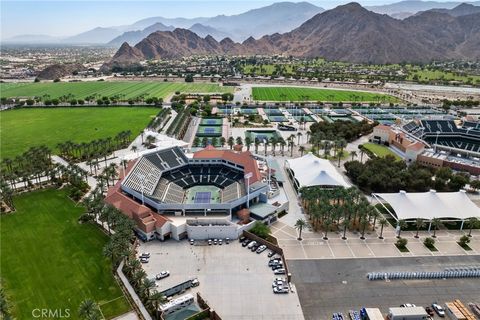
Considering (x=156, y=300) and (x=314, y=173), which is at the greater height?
(x=314, y=173)

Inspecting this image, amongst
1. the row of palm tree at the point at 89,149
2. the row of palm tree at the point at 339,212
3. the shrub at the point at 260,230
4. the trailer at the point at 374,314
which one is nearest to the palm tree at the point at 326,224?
the row of palm tree at the point at 339,212

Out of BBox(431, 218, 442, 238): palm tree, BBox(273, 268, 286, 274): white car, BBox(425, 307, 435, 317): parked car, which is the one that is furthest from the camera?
BBox(431, 218, 442, 238): palm tree

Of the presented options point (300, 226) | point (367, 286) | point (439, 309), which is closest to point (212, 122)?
point (300, 226)

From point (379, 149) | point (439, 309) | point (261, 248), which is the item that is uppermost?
point (379, 149)

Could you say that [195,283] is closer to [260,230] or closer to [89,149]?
[260,230]

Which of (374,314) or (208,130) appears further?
(208,130)

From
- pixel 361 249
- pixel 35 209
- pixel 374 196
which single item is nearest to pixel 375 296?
pixel 361 249

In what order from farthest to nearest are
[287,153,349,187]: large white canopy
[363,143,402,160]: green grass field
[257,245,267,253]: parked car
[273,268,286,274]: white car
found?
1. [363,143,402,160]: green grass field
2. [287,153,349,187]: large white canopy
3. [257,245,267,253]: parked car
4. [273,268,286,274]: white car

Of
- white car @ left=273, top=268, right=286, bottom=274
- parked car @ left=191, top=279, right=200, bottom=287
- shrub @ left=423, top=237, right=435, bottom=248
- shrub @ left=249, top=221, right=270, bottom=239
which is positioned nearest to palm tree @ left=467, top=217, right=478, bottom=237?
shrub @ left=423, top=237, right=435, bottom=248

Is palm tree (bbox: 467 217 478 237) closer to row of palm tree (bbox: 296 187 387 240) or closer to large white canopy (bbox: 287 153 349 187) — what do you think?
row of palm tree (bbox: 296 187 387 240)

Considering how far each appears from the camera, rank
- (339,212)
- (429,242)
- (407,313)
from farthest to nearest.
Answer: (339,212) < (429,242) < (407,313)
